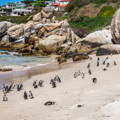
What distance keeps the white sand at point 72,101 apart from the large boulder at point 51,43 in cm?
2587

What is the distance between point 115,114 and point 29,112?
3.99m

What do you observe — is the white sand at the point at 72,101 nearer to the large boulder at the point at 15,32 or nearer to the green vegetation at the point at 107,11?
the large boulder at the point at 15,32

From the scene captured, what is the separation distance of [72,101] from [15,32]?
50.2 metres

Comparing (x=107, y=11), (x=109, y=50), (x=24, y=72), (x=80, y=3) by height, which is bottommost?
(x=24, y=72)

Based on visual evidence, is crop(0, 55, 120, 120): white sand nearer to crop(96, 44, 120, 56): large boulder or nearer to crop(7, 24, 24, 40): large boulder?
crop(96, 44, 120, 56): large boulder

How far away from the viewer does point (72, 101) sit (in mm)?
17531

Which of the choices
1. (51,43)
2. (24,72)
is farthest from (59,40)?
(24,72)

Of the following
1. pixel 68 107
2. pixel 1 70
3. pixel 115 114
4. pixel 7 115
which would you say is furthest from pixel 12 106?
pixel 1 70

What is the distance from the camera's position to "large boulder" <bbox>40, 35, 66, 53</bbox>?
172ft

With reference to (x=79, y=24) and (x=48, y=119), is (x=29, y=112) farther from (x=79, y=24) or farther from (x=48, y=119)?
(x=79, y=24)

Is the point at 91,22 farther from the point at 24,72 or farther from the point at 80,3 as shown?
the point at 24,72

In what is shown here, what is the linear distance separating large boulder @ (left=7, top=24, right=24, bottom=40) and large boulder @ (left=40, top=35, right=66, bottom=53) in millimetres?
11165

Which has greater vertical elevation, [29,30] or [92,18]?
[92,18]

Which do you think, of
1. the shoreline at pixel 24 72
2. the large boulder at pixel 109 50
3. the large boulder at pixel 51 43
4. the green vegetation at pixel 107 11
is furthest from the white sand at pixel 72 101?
the green vegetation at pixel 107 11
